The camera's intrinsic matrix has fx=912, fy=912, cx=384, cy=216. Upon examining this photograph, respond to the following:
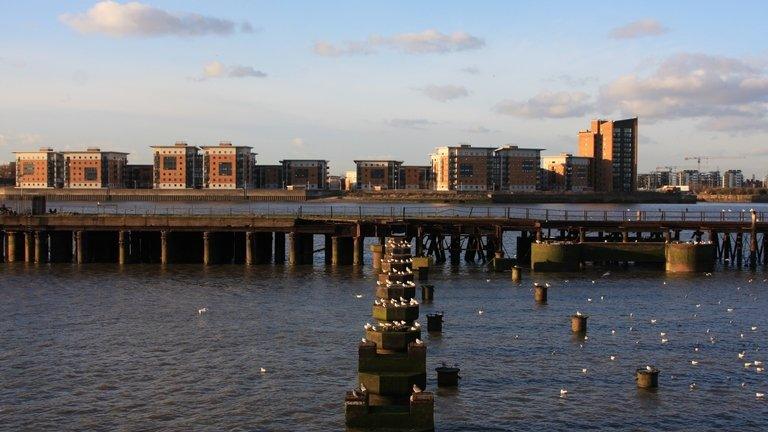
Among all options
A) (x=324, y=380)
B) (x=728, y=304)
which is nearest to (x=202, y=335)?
(x=324, y=380)

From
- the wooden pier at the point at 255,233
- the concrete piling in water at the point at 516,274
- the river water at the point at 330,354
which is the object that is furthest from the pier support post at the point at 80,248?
the concrete piling in water at the point at 516,274

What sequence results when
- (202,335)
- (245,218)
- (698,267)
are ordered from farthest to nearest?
(245,218), (698,267), (202,335)

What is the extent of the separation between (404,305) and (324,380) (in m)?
6.21

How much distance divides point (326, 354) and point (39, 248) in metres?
48.1

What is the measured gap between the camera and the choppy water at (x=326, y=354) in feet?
103

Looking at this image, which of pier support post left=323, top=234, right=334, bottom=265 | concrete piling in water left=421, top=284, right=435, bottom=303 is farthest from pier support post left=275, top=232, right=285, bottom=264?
concrete piling in water left=421, top=284, right=435, bottom=303

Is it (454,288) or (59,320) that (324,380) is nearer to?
(59,320)

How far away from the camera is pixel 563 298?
5819 centimetres

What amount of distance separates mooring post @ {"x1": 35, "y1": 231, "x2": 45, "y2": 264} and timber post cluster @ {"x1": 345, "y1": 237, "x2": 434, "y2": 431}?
2191 inches

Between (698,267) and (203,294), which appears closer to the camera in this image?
(203,294)

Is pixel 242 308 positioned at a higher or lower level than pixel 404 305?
lower

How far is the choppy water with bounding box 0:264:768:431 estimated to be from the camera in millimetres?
31297

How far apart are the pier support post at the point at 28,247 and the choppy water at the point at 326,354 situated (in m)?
15.2

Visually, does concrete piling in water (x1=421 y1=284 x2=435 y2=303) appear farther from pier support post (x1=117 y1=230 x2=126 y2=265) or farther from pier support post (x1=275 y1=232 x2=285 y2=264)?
pier support post (x1=117 y1=230 x2=126 y2=265)
